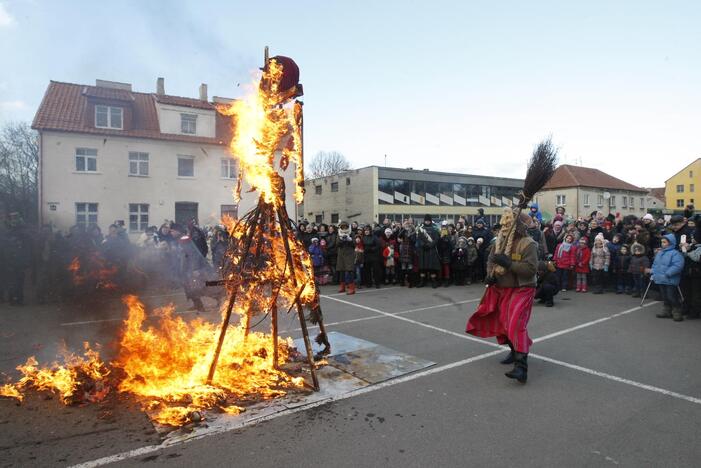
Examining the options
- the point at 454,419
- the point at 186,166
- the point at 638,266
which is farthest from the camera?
the point at 186,166

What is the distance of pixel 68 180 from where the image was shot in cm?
1630

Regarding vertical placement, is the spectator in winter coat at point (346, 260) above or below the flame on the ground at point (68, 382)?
above

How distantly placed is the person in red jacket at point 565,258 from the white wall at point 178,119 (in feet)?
66.4

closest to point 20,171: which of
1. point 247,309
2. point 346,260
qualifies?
point 346,260

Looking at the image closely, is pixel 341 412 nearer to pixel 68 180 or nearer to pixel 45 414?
pixel 45 414

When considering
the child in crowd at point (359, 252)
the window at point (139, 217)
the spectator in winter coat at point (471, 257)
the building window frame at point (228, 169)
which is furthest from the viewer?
the building window frame at point (228, 169)

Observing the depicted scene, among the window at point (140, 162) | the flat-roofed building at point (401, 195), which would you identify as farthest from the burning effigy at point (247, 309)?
Answer: the flat-roofed building at point (401, 195)

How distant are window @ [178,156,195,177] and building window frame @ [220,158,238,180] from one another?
149cm

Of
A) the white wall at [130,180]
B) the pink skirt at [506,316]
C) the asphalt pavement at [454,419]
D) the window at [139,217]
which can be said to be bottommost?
the asphalt pavement at [454,419]

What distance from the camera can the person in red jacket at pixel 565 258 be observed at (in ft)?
37.2

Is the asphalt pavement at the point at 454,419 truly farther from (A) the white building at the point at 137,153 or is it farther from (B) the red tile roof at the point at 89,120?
(B) the red tile roof at the point at 89,120

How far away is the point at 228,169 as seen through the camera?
2238cm

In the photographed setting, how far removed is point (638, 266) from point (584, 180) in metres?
45.2

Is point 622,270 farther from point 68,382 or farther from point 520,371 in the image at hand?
point 68,382
